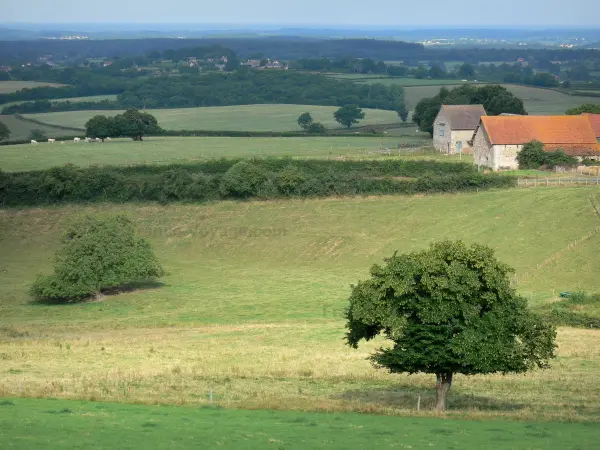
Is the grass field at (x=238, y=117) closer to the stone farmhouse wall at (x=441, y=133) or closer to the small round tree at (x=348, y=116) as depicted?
the small round tree at (x=348, y=116)

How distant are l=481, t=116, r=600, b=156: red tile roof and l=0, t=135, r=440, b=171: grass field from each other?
16.0ft

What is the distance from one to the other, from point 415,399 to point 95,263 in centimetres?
2860

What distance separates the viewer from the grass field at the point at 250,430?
2627 centimetres

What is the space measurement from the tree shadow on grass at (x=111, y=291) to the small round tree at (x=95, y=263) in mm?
161

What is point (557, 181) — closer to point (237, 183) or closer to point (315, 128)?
point (237, 183)

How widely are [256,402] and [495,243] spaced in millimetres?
35384

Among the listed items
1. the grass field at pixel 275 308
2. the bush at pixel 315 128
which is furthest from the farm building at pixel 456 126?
the bush at pixel 315 128

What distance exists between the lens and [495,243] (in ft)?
215

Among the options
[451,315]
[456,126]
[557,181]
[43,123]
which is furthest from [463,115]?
[451,315]

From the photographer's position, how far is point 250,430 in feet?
91.7

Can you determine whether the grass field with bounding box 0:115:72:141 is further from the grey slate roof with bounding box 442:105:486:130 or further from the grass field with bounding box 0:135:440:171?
the grey slate roof with bounding box 442:105:486:130

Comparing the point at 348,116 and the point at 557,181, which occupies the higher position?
the point at 557,181

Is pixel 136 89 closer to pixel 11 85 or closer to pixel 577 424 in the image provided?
pixel 11 85

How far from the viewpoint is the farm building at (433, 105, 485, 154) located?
9419 cm
